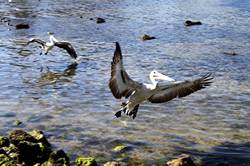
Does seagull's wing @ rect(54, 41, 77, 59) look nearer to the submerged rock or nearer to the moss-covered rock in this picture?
the moss-covered rock

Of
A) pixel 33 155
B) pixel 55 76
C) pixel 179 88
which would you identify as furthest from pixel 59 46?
pixel 33 155

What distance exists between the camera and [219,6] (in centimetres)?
5088

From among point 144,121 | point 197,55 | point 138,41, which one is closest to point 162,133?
point 144,121

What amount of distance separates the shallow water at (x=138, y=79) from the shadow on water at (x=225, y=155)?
3 centimetres

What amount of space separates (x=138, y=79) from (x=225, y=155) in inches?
357

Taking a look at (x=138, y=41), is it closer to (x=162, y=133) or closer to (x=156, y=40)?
(x=156, y=40)

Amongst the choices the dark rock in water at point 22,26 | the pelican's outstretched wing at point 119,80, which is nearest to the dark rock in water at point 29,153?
the pelican's outstretched wing at point 119,80

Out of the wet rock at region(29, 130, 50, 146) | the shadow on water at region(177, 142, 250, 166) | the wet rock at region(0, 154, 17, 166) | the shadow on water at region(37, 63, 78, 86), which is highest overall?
the wet rock at region(0, 154, 17, 166)

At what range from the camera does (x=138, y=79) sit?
21609mm

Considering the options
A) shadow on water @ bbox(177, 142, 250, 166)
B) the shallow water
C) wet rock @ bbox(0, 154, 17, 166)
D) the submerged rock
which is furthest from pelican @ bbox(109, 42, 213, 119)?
wet rock @ bbox(0, 154, 17, 166)

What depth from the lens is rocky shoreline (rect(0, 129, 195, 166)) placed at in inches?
444

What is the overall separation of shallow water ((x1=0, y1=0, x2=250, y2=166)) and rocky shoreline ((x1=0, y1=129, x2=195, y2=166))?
1.07m

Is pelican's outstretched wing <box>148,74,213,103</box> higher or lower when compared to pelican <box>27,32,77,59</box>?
higher

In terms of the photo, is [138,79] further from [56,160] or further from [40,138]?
[56,160]
